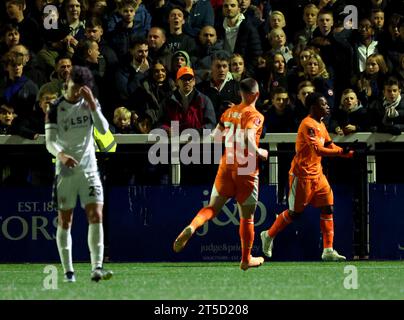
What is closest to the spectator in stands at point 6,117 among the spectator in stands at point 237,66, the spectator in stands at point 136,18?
the spectator in stands at point 136,18

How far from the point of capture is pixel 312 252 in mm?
16094

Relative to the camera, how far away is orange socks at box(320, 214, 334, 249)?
15.4m

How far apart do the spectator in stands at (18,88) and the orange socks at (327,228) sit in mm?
3824

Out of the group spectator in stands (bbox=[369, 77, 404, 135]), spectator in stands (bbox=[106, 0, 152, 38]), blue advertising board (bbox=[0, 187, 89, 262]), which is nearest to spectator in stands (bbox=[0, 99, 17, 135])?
blue advertising board (bbox=[0, 187, 89, 262])

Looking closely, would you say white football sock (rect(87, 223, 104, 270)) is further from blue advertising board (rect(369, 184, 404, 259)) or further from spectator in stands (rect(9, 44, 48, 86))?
spectator in stands (rect(9, 44, 48, 86))

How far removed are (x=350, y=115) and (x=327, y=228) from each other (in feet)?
5.81

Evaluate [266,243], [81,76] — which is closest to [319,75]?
[266,243]

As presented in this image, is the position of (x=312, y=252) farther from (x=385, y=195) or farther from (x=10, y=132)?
(x=10, y=132)

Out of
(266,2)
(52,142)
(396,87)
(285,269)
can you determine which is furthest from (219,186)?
(266,2)

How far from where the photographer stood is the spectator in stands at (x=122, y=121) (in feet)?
52.8

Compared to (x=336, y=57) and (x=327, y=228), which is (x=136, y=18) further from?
(x=327, y=228)

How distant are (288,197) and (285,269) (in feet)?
5.10

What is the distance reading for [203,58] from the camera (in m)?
17.1

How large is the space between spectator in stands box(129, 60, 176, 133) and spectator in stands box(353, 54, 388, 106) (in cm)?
240
